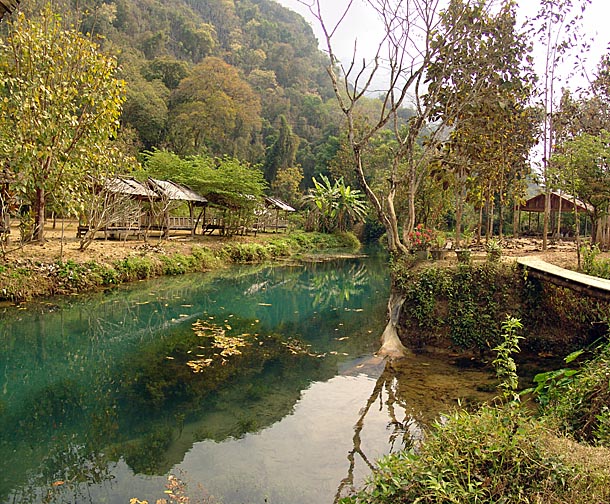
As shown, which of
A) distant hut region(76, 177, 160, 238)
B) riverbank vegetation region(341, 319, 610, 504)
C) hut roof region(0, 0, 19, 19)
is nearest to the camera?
hut roof region(0, 0, 19, 19)

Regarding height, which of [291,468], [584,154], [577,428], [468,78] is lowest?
[291,468]

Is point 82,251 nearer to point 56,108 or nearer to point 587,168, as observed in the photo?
point 56,108

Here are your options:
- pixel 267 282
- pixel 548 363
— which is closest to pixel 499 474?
pixel 548 363

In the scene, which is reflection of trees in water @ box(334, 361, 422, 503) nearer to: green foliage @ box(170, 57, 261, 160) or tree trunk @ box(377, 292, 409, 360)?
tree trunk @ box(377, 292, 409, 360)

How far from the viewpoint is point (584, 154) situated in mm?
9523

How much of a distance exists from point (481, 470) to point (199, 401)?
4.06m

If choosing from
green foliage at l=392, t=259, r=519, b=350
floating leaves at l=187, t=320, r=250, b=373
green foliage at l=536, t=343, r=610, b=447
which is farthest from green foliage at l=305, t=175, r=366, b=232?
green foliage at l=536, t=343, r=610, b=447

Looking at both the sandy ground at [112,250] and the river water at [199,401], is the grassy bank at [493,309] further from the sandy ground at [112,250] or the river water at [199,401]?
the sandy ground at [112,250]

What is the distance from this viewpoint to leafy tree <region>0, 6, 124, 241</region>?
9.83 m

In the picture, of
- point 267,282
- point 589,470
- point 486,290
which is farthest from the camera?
point 267,282

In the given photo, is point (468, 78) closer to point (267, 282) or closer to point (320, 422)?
point (320, 422)

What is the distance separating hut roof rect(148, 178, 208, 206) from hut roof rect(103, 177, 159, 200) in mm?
328

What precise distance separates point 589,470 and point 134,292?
38.9ft

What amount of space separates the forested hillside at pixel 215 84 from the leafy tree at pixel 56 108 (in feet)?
3.45
